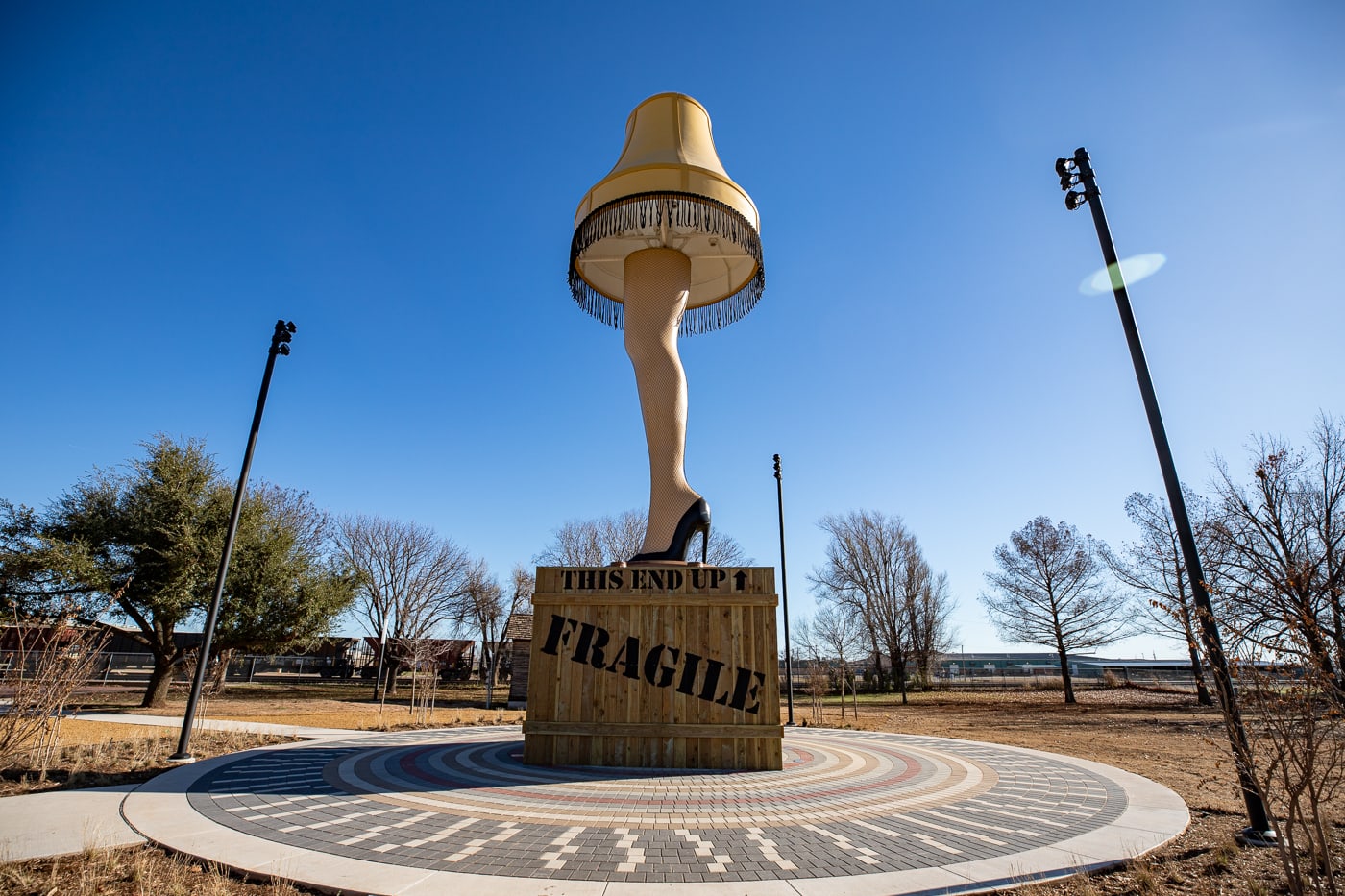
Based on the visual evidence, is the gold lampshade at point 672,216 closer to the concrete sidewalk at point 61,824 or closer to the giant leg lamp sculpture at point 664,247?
the giant leg lamp sculpture at point 664,247

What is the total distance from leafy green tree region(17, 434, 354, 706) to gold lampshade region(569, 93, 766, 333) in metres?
17.5

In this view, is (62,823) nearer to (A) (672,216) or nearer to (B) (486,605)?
(A) (672,216)

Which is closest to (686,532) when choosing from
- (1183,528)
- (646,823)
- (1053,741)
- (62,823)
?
(646,823)

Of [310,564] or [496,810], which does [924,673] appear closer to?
[310,564]

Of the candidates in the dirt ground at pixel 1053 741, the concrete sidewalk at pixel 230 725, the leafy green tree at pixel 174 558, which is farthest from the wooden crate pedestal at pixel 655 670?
the leafy green tree at pixel 174 558

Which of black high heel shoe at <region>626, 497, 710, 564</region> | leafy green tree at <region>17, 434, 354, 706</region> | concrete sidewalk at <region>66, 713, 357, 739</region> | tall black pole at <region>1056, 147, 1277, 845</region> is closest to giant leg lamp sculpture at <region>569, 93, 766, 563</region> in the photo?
black high heel shoe at <region>626, 497, 710, 564</region>

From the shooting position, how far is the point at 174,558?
67.0 feet

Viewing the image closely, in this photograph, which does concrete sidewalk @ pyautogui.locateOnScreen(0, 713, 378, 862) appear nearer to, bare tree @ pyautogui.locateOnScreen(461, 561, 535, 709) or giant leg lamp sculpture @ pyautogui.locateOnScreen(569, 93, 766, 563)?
giant leg lamp sculpture @ pyautogui.locateOnScreen(569, 93, 766, 563)

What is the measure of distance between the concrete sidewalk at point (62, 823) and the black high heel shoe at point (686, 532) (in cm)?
574

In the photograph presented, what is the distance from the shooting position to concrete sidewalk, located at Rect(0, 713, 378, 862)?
4504 mm

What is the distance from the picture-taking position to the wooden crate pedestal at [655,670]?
8109 mm

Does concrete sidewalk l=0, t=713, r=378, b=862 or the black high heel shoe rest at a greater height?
the black high heel shoe

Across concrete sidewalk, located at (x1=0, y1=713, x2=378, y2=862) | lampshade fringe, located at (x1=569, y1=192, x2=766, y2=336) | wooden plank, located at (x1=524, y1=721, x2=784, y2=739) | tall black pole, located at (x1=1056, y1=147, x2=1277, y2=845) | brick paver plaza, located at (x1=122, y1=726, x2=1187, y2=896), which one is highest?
lampshade fringe, located at (x1=569, y1=192, x2=766, y2=336)

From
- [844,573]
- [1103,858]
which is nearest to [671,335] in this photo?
[1103,858]
